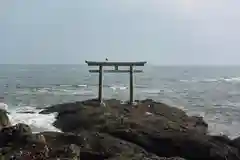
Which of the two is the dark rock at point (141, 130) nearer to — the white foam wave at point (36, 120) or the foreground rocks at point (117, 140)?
the foreground rocks at point (117, 140)

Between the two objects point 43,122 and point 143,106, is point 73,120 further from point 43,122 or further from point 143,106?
point 143,106

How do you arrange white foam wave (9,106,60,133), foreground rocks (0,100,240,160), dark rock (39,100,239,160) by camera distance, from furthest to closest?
white foam wave (9,106,60,133)
dark rock (39,100,239,160)
foreground rocks (0,100,240,160)

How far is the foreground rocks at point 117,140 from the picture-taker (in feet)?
53.5

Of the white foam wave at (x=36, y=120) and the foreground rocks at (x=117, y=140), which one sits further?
the white foam wave at (x=36, y=120)

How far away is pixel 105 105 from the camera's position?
92.1ft

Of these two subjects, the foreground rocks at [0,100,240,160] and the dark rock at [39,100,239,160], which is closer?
the foreground rocks at [0,100,240,160]

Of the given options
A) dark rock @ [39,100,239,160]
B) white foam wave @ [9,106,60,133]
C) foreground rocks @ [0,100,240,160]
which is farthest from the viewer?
white foam wave @ [9,106,60,133]

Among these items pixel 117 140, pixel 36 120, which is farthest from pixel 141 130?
pixel 36 120

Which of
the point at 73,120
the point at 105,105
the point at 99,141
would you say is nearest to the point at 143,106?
the point at 105,105

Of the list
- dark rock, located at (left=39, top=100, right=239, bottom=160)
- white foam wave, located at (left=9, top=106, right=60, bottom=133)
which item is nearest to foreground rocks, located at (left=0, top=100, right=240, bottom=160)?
dark rock, located at (left=39, top=100, right=239, bottom=160)

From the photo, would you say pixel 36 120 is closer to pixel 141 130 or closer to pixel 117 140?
pixel 141 130

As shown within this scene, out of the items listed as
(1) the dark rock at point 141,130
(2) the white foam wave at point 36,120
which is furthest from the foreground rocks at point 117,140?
(2) the white foam wave at point 36,120

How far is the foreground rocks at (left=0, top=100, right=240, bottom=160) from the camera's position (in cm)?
1632

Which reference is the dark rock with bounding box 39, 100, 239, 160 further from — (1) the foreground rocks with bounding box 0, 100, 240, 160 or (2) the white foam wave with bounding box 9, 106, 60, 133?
(2) the white foam wave with bounding box 9, 106, 60, 133
